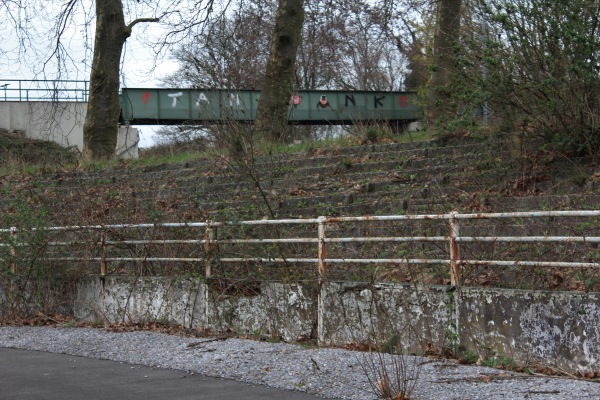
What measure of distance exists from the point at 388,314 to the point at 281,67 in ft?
53.0

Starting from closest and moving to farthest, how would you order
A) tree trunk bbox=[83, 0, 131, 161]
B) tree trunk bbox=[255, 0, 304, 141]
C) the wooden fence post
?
the wooden fence post < tree trunk bbox=[255, 0, 304, 141] < tree trunk bbox=[83, 0, 131, 161]

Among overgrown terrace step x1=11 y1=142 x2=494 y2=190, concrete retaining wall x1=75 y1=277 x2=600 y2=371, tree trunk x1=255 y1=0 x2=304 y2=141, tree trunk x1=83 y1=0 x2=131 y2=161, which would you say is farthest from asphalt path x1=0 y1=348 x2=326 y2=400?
tree trunk x1=83 y1=0 x2=131 y2=161

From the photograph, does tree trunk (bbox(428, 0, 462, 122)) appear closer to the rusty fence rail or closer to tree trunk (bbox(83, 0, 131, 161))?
the rusty fence rail

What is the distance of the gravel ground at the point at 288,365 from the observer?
25.8 ft

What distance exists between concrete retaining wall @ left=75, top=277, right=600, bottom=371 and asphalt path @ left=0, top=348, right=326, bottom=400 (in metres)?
2.10

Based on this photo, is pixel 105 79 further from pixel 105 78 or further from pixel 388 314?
pixel 388 314

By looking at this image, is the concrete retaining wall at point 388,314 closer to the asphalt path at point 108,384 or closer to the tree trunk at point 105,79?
the asphalt path at point 108,384

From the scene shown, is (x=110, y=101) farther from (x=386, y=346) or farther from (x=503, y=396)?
(x=503, y=396)

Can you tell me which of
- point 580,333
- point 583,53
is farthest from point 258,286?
point 583,53

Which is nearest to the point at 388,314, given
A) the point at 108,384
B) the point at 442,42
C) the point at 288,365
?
the point at 288,365

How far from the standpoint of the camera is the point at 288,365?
9500 millimetres

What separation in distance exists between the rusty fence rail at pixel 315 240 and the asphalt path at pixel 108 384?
2.58 m

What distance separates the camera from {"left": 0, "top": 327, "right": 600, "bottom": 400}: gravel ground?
7.86 m

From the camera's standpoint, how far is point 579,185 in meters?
13.8
